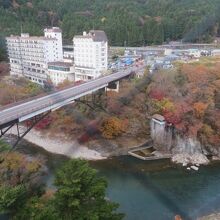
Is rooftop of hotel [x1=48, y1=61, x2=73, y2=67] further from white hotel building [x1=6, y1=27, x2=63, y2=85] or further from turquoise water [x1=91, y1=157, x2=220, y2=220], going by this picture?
turquoise water [x1=91, y1=157, x2=220, y2=220]

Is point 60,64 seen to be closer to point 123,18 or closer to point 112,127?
point 112,127

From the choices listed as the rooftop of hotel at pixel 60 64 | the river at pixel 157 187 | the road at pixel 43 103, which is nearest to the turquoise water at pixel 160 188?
the river at pixel 157 187

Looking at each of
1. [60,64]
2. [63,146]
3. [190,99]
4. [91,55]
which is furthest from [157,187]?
[60,64]

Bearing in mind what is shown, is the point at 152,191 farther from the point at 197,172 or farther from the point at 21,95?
the point at 21,95

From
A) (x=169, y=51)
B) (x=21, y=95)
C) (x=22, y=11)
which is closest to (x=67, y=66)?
(x=21, y=95)

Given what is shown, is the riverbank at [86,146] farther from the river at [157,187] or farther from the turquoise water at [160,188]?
the turquoise water at [160,188]
